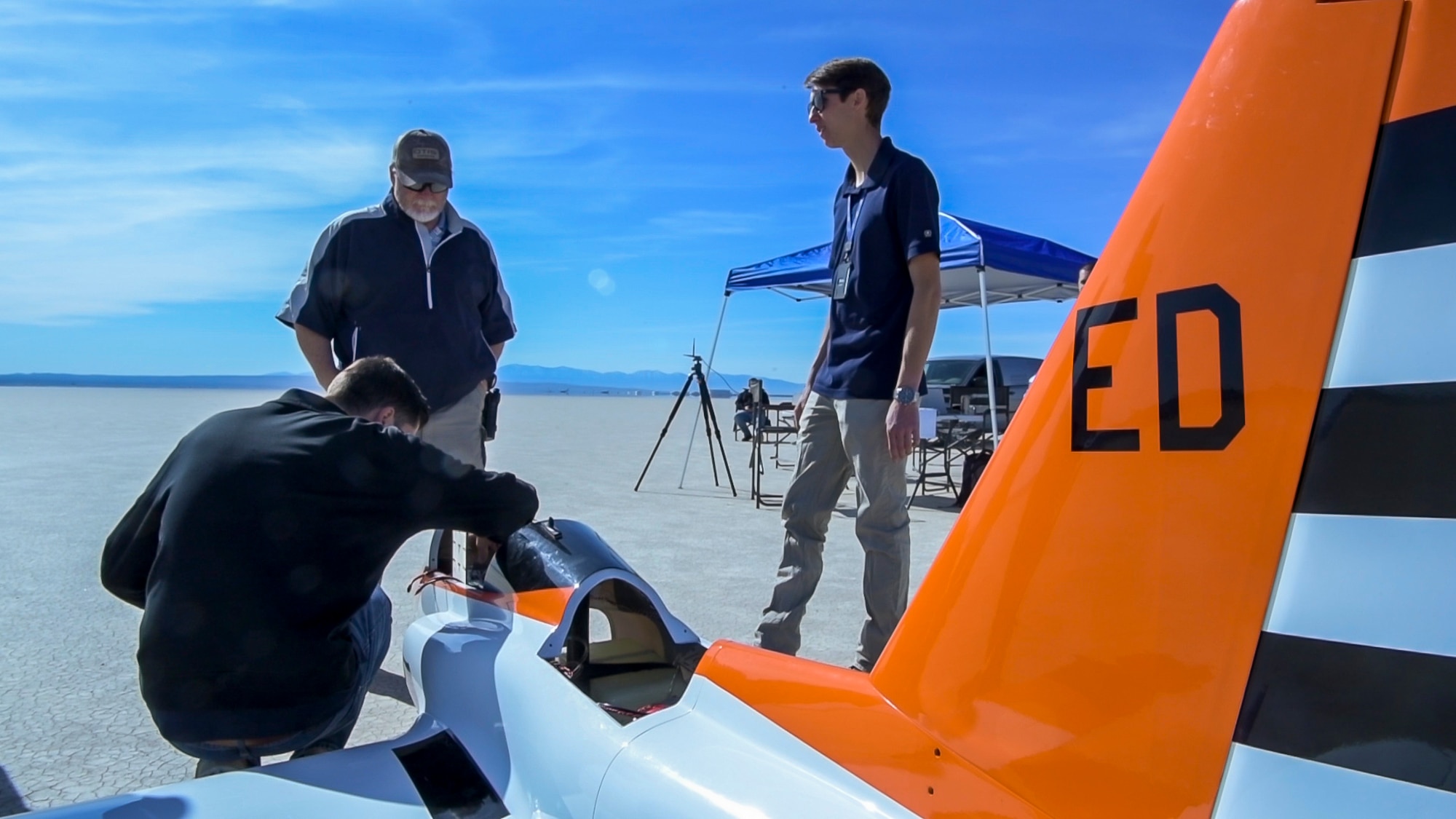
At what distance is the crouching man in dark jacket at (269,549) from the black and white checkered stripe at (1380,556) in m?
1.55

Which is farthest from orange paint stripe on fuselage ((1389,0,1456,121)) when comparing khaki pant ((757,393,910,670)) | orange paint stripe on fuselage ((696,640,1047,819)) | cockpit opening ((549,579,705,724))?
khaki pant ((757,393,910,670))

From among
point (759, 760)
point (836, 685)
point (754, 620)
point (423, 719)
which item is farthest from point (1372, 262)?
point (754, 620)

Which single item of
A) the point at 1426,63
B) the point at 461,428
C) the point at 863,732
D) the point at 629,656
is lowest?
the point at 629,656

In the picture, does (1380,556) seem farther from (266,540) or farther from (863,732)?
(266,540)

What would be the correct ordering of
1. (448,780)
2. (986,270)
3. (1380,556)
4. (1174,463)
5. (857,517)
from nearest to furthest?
(1380,556), (1174,463), (448,780), (857,517), (986,270)

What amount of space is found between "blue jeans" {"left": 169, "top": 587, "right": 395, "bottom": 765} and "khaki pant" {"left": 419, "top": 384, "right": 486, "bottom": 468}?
99 centimetres

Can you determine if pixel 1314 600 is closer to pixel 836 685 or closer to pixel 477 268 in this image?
pixel 836 685

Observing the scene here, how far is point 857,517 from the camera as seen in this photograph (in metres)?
2.58

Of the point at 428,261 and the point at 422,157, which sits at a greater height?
the point at 422,157

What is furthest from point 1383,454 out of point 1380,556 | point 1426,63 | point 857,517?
point 857,517

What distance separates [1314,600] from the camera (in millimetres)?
793

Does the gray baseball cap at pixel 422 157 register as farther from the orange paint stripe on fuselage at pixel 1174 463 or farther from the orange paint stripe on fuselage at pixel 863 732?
the orange paint stripe on fuselage at pixel 1174 463

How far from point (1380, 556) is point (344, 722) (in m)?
2.09

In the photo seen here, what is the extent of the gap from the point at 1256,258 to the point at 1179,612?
0.37 m
